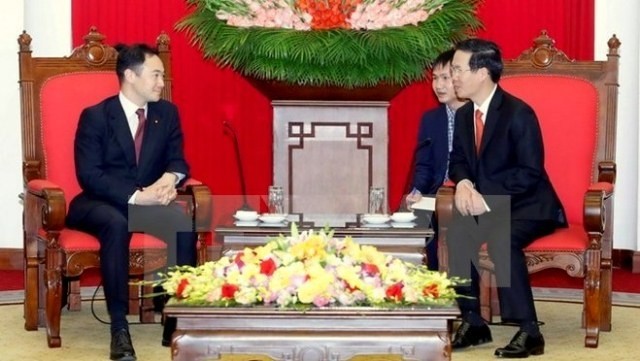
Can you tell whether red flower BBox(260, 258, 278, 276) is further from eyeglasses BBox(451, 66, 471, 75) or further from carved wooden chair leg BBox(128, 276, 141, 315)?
carved wooden chair leg BBox(128, 276, 141, 315)


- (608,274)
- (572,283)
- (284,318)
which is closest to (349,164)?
(608,274)

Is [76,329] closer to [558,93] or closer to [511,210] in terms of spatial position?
[511,210]

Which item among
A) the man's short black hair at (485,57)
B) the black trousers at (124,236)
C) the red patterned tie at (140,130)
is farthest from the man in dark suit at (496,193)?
the red patterned tie at (140,130)

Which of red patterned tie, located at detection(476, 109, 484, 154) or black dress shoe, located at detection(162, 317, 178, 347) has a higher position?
red patterned tie, located at detection(476, 109, 484, 154)

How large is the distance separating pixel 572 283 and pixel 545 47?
153cm

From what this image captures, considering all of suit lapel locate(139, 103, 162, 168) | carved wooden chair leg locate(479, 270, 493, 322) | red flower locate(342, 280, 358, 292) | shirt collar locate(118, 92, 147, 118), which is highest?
shirt collar locate(118, 92, 147, 118)

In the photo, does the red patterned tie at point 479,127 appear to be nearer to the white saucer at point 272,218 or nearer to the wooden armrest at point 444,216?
the wooden armrest at point 444,216

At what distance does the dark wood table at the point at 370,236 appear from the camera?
4840mm

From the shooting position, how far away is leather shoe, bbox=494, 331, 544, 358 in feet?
16.0

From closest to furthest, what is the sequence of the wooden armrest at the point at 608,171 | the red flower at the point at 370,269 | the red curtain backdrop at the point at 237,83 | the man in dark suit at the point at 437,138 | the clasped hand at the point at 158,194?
the red flower at the point at 370,269, the clasped hand at the point at 158,194, the wooden armrest at the point at 608,171, the man in dark suit at the point at 437,138, the red curtain backdrop at the point at 237,83

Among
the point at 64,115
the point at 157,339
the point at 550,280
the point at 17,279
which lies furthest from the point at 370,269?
A: the point at 17,279

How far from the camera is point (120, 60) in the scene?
215 inches

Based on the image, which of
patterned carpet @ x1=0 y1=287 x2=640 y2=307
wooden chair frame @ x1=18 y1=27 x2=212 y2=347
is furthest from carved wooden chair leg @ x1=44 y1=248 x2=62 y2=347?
patterned carpet @ x1=0 y1=287 x2=640 y2=307

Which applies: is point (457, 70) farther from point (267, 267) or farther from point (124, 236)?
point (267, 267)
